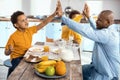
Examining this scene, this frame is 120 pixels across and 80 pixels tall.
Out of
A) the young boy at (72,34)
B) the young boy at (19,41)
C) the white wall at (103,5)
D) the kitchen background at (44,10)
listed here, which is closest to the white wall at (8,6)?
the kitchen background at (44,10)

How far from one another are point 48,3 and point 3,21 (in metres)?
1.10

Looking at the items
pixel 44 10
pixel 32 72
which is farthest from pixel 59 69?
pixel 44 10

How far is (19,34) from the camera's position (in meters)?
2.52

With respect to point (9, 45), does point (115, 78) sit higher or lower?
lower

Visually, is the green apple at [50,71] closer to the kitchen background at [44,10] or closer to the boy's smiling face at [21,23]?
the boy's smiling face at [21,23]

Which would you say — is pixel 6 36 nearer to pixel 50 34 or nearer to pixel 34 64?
pixel 50 34

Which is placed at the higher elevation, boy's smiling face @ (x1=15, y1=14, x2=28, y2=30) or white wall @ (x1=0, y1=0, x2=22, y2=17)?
white wall @ (x1=0, y1=0, x2=22, y2=17)

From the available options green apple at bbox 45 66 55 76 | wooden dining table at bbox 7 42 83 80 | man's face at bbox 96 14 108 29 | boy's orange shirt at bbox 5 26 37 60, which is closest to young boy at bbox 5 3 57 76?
boy's orange shirt at bbox 5 26 37 60

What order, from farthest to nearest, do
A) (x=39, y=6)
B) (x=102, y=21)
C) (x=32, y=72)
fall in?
1. (x=39, y=6)
2. (x=102, y=21)
3. (x=32, y=72)

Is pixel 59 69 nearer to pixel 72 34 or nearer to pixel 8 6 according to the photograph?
pixel 72 34

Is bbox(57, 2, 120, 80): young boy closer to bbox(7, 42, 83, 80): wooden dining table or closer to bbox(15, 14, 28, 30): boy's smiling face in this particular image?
bbox(7, 42, 83, 80): wooden dining table

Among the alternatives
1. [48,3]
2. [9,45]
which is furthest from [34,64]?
[48,3]

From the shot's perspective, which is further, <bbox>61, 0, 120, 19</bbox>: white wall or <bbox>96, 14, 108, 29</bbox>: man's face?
<bbox>61, 0, 120, 19</bbox>: white wall

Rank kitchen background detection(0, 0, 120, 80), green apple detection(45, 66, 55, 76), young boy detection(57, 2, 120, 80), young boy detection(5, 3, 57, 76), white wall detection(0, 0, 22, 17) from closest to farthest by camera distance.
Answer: green apple detection(45, 66, 55, 76) → young boy detection(57, 2, 120, 80) → young boy detection(5, 3, 57, 76) → kitchen background detection(0, 0, 120, 80) → white wall detection(0, 0, 22, 17)
